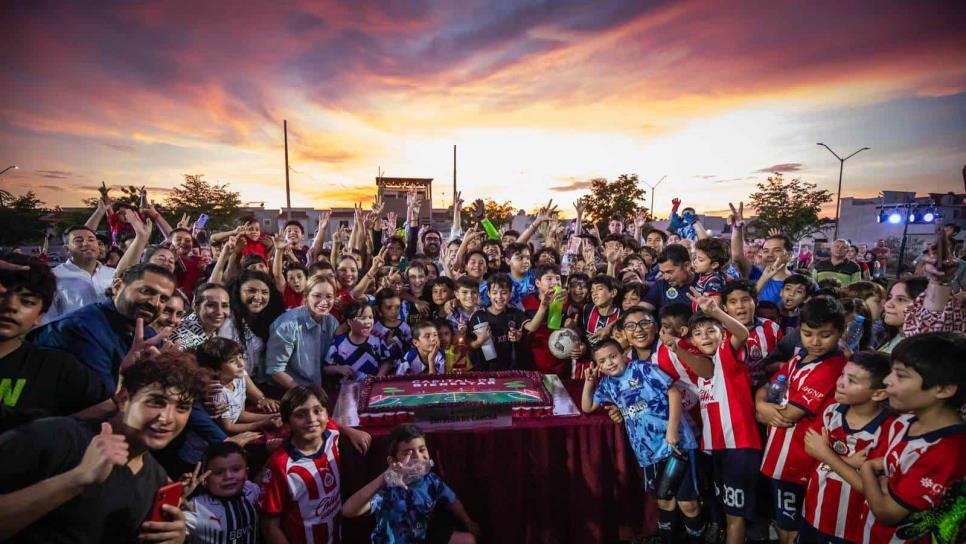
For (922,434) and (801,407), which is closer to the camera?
(922,434)

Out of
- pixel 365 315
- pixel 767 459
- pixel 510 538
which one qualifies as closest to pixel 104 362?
pixel 365 315

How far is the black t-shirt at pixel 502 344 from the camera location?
4.27 metres

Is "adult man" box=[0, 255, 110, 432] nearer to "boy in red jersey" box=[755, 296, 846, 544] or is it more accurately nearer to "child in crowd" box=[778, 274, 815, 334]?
"boy in red jersey" box=[755, 296, 846, 544]

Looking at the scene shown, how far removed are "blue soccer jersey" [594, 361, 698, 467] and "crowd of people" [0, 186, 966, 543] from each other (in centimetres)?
1

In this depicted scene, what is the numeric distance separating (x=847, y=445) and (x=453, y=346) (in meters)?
2.93

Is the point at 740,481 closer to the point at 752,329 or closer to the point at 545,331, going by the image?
the point at 752,329

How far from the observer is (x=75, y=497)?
60.6 inches

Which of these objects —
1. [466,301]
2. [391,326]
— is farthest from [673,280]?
[391,326]

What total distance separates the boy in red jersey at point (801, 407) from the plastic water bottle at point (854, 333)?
3.03ft

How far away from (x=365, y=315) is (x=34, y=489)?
2.35 meters

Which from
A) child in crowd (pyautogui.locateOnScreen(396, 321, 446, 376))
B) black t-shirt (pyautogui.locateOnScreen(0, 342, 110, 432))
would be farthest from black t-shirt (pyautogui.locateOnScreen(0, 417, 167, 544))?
child in crowd (pyautogui.locateOnScreen(396, 321, 446, 376))

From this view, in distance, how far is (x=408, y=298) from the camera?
496cm

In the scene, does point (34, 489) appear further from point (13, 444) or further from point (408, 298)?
point (408, 298)

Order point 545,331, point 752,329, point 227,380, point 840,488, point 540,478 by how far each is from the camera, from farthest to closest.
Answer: point 545,331, point 752,329, point 540,478, point 227,380, point 840,488
